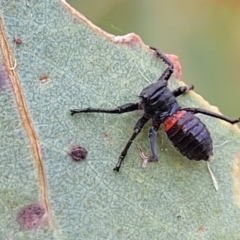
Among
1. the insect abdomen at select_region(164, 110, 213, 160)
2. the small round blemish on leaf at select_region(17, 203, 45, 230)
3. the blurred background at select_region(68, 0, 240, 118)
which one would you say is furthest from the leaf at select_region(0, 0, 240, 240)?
the blurred background at select_region(68, 0, 240, 118)

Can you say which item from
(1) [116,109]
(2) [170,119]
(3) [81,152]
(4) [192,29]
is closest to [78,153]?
(3) [81,152]

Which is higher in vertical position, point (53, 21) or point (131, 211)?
point (53, 21)

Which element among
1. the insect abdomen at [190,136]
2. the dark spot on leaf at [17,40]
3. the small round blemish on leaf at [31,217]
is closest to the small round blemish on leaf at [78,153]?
the small round blemish on leaf at [31,217]

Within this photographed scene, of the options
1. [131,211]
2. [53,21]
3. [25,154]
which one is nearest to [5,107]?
[25,154]

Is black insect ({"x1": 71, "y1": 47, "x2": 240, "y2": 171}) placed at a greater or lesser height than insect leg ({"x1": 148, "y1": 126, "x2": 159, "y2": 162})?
greater

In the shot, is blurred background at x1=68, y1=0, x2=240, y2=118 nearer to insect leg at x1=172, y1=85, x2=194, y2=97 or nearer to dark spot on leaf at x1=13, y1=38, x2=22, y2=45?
Result: insect leg at x1=172, y1=85, x2=194, y2=97

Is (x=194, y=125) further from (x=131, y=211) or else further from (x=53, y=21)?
(x=53, y=21)
